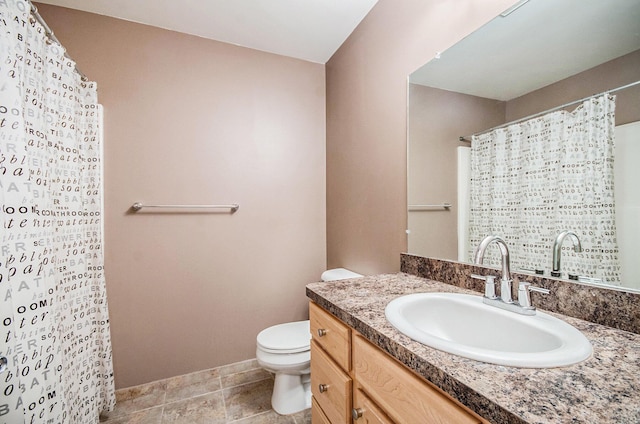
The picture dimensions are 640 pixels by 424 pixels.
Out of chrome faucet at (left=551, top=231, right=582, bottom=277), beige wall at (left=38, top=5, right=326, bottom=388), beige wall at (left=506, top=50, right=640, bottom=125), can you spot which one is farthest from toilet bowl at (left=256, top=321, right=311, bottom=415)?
beige wall at (left=506, top=50, right=640, bottom=125)

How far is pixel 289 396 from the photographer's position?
5.21 ft

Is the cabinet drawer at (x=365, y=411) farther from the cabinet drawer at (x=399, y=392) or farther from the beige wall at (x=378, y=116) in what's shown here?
the beige wall at (x=378, y=116)

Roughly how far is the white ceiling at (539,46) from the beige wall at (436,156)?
8 cm

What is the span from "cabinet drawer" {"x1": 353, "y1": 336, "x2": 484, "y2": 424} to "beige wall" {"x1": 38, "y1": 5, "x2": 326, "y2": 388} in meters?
1.41

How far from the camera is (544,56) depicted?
34.8 inches

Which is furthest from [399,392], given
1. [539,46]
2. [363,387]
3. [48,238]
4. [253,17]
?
[253,17]

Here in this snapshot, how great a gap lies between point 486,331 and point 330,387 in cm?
57

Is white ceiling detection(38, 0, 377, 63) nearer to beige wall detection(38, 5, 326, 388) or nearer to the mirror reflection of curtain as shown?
beige wall detection(38, 5, 326, 388)

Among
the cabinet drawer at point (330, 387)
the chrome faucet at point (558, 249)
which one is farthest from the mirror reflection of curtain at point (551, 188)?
the cabinet drawer at point (330, 387)

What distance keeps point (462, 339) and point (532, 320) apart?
22 centimetres

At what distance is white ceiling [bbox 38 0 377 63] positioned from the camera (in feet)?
5.35

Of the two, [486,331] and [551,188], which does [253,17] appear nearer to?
[551,188]

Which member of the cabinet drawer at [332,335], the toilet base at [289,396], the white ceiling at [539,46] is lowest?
the toilet base at [289,396]

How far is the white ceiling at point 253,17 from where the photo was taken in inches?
64.2
